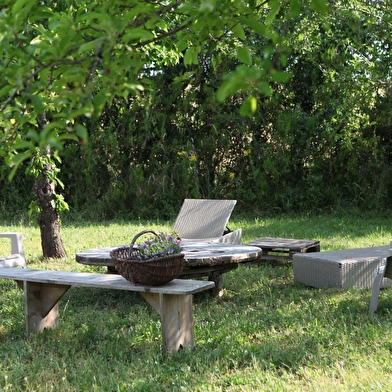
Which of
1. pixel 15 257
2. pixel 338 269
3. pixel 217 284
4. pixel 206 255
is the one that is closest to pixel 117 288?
pixel 206 255

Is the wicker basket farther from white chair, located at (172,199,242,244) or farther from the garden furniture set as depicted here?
white chair, located at (172,199,242,244)

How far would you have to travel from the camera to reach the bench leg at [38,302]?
4578mm

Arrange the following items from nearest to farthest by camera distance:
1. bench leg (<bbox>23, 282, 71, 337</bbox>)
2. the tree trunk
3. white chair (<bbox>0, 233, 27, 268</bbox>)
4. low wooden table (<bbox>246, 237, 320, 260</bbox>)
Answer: bench leg (<bbox>23, 282, 71, 337</bbox>)
white chair (<bbox>0, 233, 27, 268</bbox>)
low wooden table (<bbox>246, 237, 320, 260</bbox>)
the tree trunk

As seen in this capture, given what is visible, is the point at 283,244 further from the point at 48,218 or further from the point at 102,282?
the point at 102,282

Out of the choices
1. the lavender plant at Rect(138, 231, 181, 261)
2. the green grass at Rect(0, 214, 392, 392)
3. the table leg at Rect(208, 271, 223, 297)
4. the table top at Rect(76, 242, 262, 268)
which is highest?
the lavender plant at Rect(138, 231, 181, 261)

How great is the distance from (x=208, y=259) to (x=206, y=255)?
0.17m

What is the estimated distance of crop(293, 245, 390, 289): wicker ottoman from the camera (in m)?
5.62

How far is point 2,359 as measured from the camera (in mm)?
4148

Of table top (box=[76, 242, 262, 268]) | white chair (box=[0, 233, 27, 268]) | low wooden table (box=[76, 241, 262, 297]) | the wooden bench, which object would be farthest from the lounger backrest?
the wooden bench

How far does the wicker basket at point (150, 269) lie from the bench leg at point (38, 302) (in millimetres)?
720

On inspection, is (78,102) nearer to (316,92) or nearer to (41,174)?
(41,174)

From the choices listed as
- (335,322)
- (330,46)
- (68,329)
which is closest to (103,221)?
(330,46)

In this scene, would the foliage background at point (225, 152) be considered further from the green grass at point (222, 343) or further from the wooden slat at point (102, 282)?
the wooden slat at point (102, 282)

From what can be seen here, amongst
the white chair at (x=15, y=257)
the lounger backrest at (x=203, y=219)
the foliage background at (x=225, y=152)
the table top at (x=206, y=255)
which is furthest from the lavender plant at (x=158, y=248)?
the foliage background at (x=225, y=152)
